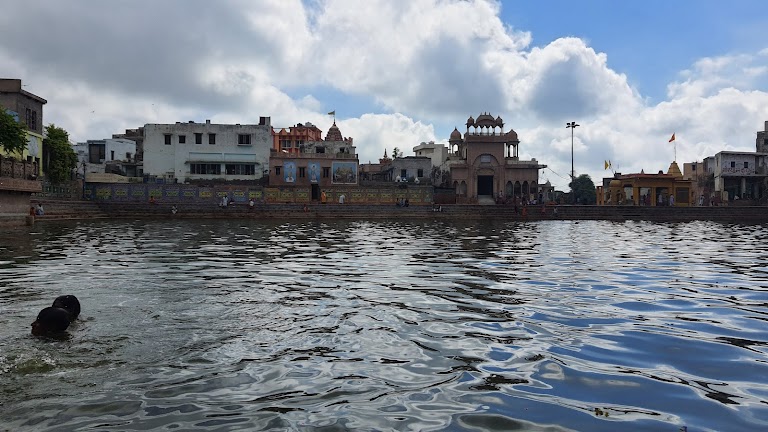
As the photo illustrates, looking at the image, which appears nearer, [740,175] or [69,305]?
[69,305]

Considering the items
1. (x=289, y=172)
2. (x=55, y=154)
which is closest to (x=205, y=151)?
(x=289, y=172)

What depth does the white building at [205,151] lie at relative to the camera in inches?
2126

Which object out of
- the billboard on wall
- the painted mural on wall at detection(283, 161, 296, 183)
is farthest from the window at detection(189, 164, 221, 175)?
the billboard on wall

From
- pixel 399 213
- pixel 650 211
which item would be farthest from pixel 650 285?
pixel 650 211

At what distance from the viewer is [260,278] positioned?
10.8 metres

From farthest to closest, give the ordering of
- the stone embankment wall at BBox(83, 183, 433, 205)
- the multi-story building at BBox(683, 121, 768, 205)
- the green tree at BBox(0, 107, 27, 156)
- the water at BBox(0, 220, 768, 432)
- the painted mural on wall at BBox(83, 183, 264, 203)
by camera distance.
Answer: the multi-story building at BBox(683, 121, 768, 205), the stone embankment wall at BBox(83, 183, 433, 205), the painted mural on wall at BBox(83, 183, 264, 203), the green tree at BBox(0, 107, 27, 156), the water at BBox(0, 220, 768, 432)

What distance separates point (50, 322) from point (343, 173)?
49.5 m

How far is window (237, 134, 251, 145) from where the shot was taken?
179 ft

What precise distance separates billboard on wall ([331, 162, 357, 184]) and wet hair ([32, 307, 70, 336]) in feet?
161

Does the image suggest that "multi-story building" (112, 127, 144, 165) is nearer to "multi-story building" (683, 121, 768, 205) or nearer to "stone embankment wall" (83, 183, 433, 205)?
"stone embankment wall" (83, 183, 433, 205)

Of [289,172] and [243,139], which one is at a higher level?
[243,139]

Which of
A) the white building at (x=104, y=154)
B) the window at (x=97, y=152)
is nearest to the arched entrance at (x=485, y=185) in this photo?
the white building at (x=104, y=154)

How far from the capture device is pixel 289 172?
5475 cm

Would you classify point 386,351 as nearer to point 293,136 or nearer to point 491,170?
point 491,170
